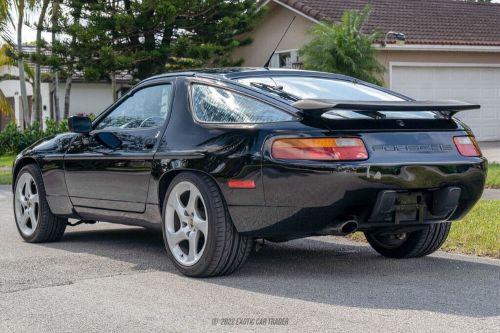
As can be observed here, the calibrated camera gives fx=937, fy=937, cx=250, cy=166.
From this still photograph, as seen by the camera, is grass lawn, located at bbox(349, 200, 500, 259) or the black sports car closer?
the black sports car

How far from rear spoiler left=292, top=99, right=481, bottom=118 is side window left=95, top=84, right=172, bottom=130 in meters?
1.45

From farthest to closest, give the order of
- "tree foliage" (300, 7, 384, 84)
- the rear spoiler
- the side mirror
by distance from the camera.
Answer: "tree foliage" (300, 7, 384, 84) → the side mirror → the rear spoiler

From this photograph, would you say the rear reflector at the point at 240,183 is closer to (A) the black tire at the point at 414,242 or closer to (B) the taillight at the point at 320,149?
(B) the taillight at the point at 320,149

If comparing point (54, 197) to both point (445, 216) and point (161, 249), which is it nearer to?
point (161, 249)

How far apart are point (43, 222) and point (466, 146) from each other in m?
3.79

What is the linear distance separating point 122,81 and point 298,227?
29.6 meters

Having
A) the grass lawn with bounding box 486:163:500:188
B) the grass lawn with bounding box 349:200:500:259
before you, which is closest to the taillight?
the grass lawn with bounding box 349:200:500:259

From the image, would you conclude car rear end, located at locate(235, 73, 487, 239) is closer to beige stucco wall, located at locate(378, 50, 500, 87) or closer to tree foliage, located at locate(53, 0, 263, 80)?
beige stucco wall, located at locate(378, 50, 500, 87)

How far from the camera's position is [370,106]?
594cm

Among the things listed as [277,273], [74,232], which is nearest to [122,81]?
[74,232]

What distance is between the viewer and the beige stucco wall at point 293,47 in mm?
23516

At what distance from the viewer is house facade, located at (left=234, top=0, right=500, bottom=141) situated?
23594 mm

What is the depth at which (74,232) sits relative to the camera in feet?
30.1

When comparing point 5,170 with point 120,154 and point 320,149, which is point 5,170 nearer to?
point 120,154
